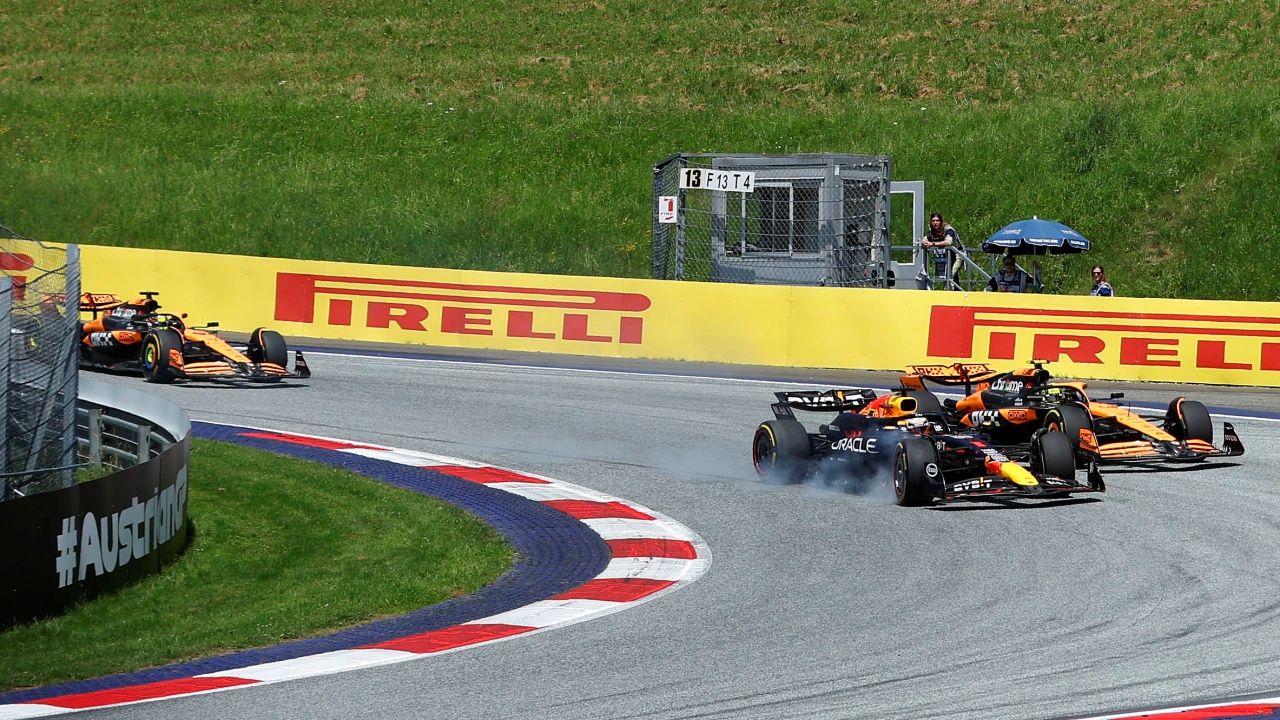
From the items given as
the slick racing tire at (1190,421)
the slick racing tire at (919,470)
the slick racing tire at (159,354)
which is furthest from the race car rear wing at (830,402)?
the slick racing tire at (159,354)

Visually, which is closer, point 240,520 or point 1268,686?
point 1268,686

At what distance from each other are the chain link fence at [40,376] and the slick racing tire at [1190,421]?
9.37 m

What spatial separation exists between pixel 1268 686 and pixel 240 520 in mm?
7708

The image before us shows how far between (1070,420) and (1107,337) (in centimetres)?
832

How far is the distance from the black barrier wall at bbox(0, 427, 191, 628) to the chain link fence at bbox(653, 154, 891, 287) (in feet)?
52.8

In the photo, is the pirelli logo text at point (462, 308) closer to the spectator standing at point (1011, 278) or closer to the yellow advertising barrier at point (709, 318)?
the yellow advertising barrier at point (709, 318)

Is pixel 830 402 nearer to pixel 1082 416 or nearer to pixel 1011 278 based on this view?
pixel 1082 416

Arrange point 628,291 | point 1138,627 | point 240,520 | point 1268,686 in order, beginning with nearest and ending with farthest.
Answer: point 1268,686 → point 1138,627 → point 240,520 → point 628,291

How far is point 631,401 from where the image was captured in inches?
751

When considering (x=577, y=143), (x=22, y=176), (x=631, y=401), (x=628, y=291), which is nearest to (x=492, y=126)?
(x=577, y=143)

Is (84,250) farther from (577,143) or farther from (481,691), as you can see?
(481,691)

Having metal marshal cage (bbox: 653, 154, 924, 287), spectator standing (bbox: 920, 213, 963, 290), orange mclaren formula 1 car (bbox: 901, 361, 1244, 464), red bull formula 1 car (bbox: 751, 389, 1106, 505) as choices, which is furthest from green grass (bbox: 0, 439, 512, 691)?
spectator standing (bbox: 920, 213, 963, 290)

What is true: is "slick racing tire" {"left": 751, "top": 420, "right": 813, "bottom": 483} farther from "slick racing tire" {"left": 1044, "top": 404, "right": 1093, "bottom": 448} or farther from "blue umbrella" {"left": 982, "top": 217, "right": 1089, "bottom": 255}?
"blue umbrella" {"left": 982, "top": 217, "right": 1089, "bottom": 255}

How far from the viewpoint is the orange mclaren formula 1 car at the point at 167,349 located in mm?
19484
